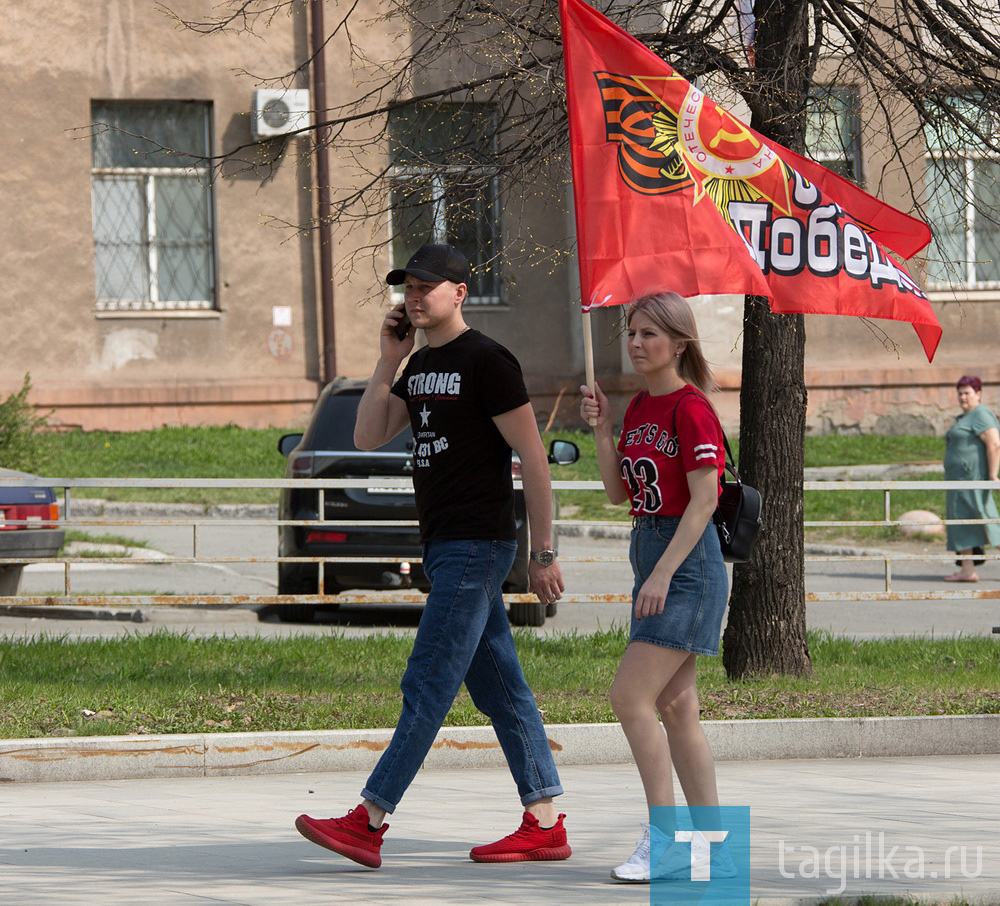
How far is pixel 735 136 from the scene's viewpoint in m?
6.83

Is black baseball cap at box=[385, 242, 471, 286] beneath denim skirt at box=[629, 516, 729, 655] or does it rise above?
above

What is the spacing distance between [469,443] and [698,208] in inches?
72.2

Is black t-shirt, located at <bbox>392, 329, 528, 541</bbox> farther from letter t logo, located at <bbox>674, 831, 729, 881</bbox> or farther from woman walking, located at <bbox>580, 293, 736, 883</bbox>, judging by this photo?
letter t logo, located at <bbox>674, 831, 729, 881</bbox>

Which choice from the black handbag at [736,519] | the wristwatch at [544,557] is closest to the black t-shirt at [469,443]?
the wristwatch at [544,557]

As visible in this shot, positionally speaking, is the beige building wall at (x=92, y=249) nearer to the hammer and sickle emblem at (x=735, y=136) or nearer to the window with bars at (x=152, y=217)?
the window with bars at (x=152, y=217)

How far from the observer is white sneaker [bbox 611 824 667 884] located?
4.94 meters

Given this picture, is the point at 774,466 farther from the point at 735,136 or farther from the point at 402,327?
the point at 402,327

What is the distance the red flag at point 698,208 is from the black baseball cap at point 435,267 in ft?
2.29

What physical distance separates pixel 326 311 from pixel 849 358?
304 inches

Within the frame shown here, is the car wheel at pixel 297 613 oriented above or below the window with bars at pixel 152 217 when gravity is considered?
below

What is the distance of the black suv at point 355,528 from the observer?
1134cm

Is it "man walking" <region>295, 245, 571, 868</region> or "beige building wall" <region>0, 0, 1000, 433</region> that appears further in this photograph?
"beige building wall" <region>0, 0, 1000, 433</region>

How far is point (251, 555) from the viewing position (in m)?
15.8

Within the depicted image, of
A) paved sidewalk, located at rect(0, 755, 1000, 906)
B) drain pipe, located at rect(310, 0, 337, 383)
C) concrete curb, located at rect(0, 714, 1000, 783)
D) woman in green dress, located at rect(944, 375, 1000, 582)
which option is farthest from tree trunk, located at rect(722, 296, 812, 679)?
drain pipe, located at rect(310, 0, 337, 383)
